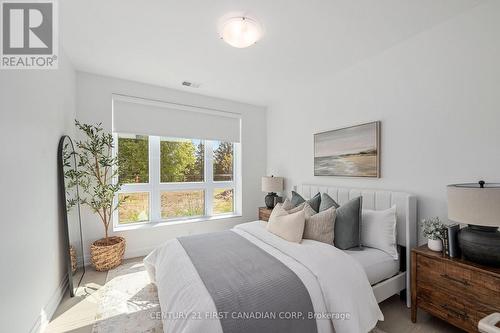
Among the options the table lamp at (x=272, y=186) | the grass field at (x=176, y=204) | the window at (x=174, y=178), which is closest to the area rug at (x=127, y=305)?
the grass field at (x=176, y=204)

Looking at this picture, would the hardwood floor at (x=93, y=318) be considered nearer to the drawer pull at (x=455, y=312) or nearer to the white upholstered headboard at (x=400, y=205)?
the drawer pull at (x=455, y=312)

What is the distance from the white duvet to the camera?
1257 millimetres

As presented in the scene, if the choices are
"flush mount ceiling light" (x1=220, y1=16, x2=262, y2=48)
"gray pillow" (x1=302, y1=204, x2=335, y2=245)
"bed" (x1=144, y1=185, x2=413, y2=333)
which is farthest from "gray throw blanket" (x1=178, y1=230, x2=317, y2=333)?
"flush mount ceiling light" (x1=220, y1=16, x2=262, y2=48)

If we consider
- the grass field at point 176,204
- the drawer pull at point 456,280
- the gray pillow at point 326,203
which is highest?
the gray pillow at point 326,203

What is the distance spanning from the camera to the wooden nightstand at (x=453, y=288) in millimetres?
1457

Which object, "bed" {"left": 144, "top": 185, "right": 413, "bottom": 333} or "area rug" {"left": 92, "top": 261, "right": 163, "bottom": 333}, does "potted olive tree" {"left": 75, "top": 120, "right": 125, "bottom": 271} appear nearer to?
"area rug" {"left": 92, "top": 261, "right": 163, "bottom": 333}

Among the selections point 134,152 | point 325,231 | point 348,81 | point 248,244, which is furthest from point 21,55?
point 348,81

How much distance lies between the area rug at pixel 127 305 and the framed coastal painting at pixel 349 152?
5.32ft

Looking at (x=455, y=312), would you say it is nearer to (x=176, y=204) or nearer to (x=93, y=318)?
(x=93, y=318)

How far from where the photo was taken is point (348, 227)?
2.14 m

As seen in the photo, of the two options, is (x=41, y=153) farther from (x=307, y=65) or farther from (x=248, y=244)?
(x=307, y=65)

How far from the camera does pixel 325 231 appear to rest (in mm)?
2143

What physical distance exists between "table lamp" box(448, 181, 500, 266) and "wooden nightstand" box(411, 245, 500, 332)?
0.29 ft

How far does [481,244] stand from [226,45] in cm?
275
